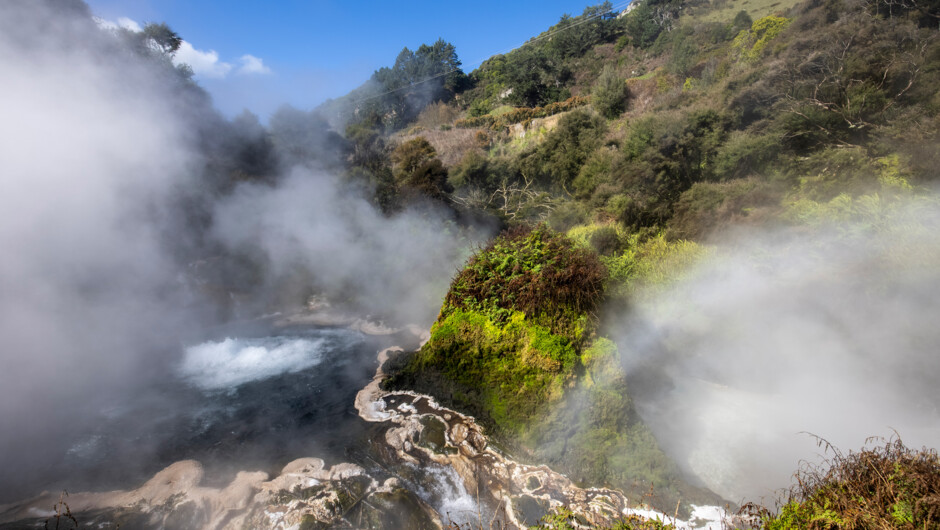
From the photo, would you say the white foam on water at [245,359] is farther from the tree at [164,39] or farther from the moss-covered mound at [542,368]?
the tree at [164,39]

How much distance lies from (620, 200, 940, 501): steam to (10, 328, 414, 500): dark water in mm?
4670

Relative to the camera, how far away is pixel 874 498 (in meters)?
2.80

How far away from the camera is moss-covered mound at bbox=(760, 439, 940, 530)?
2.49 meters

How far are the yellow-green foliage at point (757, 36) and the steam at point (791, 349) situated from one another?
12572mm

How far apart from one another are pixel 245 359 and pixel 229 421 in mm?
2168

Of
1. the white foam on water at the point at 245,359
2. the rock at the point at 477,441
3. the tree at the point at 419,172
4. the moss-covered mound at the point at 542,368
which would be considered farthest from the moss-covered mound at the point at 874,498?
the tree at the point at 419,172

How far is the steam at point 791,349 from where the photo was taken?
5.39m

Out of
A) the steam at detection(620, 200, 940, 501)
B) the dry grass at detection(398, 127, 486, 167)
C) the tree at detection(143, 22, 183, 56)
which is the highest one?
the tree at detection(143, 22, 183, 56)

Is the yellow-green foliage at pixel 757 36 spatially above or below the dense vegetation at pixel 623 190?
Answer: above

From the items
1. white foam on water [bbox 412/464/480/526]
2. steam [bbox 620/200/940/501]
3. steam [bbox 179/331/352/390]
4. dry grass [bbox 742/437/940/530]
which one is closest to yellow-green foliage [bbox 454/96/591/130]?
steam [bbox 620/200/940/501]

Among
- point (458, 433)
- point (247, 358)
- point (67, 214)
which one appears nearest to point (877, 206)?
point (458, 433)

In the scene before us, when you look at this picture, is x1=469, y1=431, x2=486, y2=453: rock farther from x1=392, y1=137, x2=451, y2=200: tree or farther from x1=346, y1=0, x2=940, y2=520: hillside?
x1=392, y1=137, x2=451, y2=200: tree

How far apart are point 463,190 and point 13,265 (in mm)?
11518

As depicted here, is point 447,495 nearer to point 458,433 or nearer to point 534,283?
point 458,433
